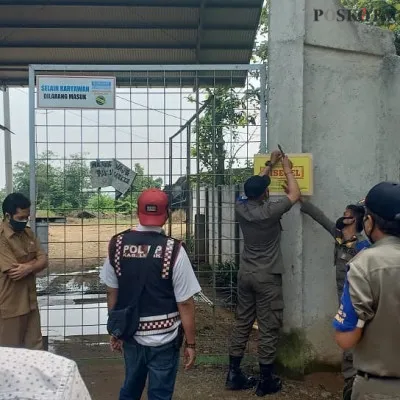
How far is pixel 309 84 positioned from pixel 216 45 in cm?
504

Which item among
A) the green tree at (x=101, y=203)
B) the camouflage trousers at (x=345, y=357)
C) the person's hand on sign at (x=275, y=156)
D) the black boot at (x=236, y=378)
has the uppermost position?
the person's hand on sign at (x=275, y=156)

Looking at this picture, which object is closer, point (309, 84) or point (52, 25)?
point (309, 84)

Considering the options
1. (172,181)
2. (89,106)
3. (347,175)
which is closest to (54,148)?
(89,106)

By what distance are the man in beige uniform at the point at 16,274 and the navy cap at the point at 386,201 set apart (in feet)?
9.31

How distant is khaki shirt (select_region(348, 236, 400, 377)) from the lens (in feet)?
7.91

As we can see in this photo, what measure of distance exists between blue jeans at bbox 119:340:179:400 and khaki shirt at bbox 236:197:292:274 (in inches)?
55.2

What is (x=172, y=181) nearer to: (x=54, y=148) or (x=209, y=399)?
(x=54, y=148)

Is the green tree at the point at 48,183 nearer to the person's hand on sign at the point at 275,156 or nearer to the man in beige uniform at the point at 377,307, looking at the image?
the person's hand on sign at the point at 275,156

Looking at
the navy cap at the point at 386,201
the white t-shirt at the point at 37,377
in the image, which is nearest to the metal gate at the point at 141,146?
the navy cap at the point at 386,201

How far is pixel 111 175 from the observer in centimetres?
509

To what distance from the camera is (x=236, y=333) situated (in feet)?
15.6

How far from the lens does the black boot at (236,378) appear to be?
4730mm

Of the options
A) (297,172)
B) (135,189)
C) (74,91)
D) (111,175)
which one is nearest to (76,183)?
(111,175)

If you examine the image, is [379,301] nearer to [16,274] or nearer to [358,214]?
[358,214]
